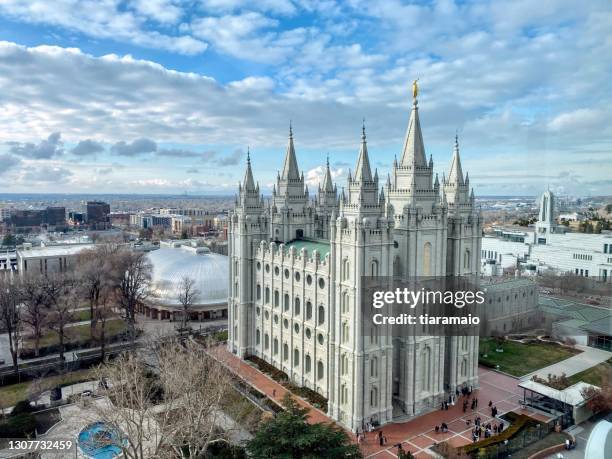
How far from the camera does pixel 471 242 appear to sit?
4703cm

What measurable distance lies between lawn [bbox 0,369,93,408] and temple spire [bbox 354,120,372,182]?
3441cm

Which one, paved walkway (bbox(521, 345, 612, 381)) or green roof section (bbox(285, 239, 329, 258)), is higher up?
green roof section (bbox(285, 239, 329, 258))

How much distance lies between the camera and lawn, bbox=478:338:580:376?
53875 millimetres

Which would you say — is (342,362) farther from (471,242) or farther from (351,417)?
(471,242)

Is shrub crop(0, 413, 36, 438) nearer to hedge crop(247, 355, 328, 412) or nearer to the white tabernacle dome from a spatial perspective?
hedge crop(247, 355, 328, 412)

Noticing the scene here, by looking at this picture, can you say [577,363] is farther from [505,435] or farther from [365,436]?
[365,436]

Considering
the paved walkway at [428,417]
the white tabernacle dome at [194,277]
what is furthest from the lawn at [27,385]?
the white tabernacle dome at [194,277]

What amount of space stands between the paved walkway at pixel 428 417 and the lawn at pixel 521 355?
2.47 meters

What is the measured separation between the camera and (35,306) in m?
56.8

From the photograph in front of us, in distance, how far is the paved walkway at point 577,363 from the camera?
51947 millimetres

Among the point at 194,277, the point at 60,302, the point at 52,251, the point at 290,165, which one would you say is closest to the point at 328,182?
the point at 290,165

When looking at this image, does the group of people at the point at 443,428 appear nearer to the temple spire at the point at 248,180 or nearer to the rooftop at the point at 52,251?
the temple spire at the point at 248,180

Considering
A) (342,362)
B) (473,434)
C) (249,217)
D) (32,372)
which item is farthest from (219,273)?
(473,434)

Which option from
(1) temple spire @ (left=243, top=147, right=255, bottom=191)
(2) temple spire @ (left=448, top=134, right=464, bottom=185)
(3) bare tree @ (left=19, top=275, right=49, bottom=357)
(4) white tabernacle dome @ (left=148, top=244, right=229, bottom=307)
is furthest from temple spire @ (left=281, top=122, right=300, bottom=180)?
(3) bare tree @ (left=19, top=275, right=49, bottom=357)
